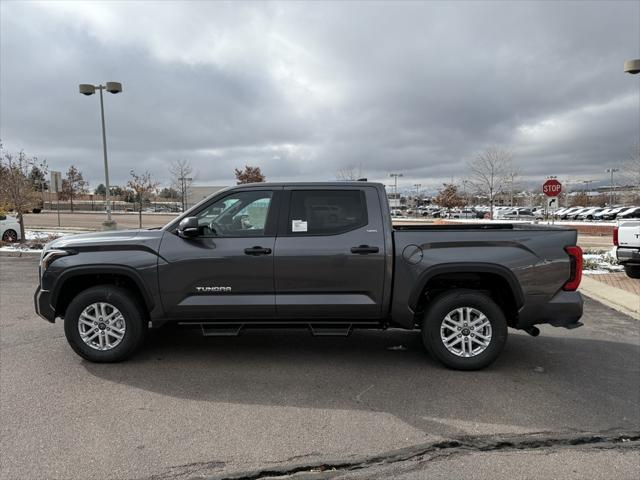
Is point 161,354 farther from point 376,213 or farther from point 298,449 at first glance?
point 376,213

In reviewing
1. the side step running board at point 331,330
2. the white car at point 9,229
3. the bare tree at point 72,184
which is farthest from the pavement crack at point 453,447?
the bare tree at point 72,184

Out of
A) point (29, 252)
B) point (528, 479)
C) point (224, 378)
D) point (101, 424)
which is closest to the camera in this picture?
point (528, 479)

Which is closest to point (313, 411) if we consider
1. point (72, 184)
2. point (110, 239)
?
point (110, 239)

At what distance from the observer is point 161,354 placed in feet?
16.9

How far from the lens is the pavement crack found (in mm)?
2969

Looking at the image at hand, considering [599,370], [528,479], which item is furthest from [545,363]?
[528,479]

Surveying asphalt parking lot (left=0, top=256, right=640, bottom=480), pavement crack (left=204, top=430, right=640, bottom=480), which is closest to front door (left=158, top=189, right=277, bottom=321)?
asphalt parking lot (left=0, top=256, right=640, bottom=480)

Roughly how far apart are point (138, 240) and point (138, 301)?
0.65 metres

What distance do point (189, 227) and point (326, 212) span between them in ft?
4.53

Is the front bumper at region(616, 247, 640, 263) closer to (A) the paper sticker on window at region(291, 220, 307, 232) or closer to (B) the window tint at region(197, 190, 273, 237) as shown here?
(A) the paper sticker on window at region(291, 220, 307, 232)

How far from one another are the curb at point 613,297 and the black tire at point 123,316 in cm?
722

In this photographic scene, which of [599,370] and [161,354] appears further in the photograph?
[161,354]

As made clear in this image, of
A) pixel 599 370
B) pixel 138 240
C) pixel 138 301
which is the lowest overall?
pixel 599 370

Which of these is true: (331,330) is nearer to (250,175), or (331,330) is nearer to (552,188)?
(552,188)
